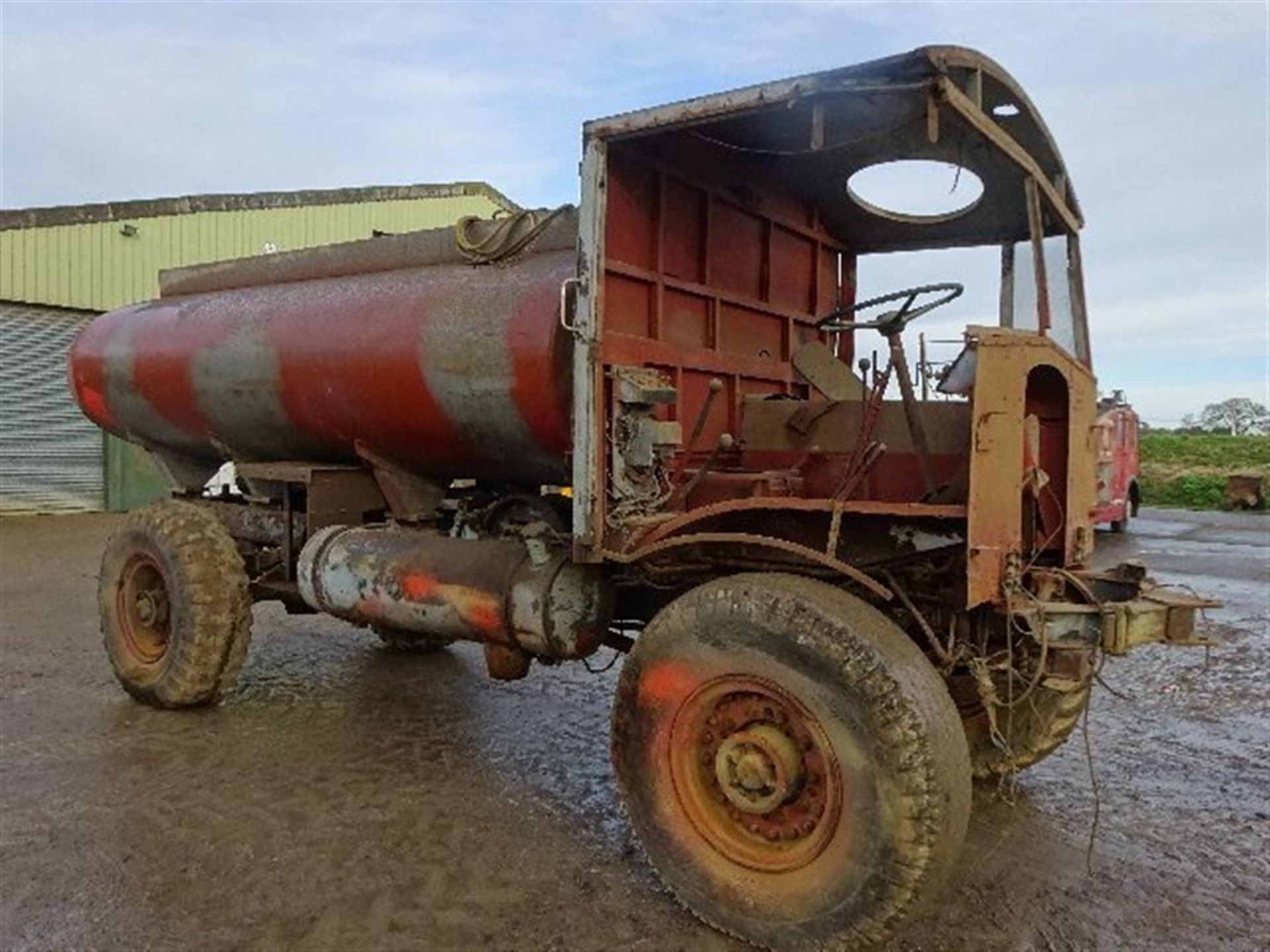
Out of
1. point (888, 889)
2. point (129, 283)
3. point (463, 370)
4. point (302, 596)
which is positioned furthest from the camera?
point (129, 283)

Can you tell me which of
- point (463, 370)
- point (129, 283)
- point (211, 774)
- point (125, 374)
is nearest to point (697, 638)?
point (463, 370)

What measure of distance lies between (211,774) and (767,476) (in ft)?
9.22

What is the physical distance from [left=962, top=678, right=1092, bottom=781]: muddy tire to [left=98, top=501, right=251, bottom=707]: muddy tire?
3.81 meters

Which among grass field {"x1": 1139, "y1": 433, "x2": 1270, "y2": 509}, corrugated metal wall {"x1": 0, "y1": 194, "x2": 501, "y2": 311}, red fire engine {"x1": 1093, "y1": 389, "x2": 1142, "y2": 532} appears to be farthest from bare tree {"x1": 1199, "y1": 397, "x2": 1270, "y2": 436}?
corrugated metal wall {"x1": 0, "y1": 194, "x2": 501, "y2": 311}

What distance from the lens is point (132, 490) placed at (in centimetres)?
1661

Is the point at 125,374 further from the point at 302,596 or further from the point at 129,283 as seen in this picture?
the point at 129,283

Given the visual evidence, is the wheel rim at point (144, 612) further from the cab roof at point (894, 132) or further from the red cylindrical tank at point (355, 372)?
the cab roof at point (894, 132)

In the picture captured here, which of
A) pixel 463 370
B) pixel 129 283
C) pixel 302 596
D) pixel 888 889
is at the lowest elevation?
pixel 888 889

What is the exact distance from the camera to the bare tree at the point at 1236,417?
40500 mm

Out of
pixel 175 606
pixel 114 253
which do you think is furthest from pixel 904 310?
pixel 114 253

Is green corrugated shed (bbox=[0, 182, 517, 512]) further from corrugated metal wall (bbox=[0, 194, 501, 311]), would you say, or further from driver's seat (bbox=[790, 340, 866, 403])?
driver's seat (bbox=[790, 340, 866, 403])

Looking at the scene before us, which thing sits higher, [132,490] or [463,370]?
[463,370]

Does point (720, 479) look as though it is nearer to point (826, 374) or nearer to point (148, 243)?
point (826, 374)

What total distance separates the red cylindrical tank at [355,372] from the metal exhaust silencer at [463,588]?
45cm
